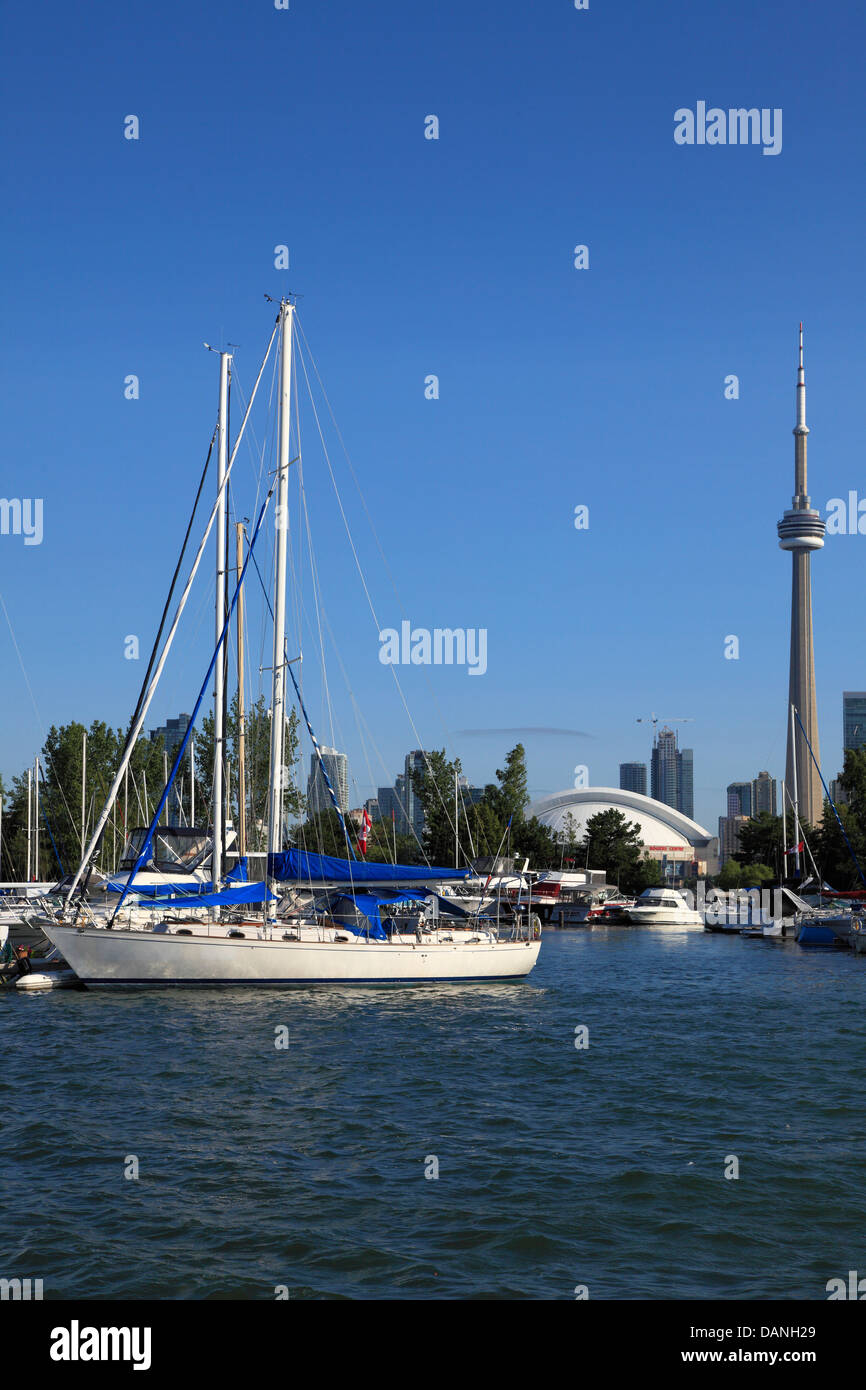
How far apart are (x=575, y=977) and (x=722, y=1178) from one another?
32192 mm

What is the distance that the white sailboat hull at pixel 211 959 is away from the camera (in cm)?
3656

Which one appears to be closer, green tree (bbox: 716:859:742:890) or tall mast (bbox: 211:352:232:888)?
tall mast (bbox: 211:352:232:888)

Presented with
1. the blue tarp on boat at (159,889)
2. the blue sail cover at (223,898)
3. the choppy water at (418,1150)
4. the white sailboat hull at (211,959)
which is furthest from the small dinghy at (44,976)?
the blue sail cover at (223,898)

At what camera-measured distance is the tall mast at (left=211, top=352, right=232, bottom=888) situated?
41125 millimetres

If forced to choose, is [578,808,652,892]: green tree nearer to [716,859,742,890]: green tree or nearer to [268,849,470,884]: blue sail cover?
[716,859,742,890]: green tree

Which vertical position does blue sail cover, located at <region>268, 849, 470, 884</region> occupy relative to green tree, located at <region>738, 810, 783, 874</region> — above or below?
above

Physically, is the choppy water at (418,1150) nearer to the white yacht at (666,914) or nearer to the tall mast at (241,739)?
the tall mast at (241,739)

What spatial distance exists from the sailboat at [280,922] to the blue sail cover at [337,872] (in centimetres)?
4

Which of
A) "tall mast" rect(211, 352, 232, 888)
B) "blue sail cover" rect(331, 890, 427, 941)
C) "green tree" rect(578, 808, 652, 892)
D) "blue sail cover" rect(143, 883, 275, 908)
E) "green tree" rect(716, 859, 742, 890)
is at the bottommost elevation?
"green tree" rect(716, 859, 742, 890)

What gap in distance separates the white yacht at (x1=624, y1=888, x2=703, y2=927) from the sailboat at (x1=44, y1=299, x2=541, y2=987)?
2030 inches

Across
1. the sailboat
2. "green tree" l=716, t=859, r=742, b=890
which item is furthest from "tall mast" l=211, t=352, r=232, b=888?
"green tree" l=716, t=859, r=742, b=890

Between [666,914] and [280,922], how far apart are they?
6173 cm
